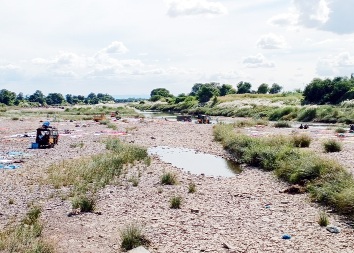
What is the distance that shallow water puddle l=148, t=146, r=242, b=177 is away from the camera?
18.5m

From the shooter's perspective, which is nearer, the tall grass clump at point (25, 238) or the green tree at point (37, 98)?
the tall grass clump at point (25, 238)

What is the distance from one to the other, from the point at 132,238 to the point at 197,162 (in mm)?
13604

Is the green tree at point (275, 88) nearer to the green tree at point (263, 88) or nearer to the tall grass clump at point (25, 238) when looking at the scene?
the green tree at point (263, 88)

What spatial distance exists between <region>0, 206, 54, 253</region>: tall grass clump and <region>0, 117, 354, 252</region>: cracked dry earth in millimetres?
382

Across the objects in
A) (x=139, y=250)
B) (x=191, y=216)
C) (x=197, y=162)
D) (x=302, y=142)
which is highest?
(x=302, y=142)

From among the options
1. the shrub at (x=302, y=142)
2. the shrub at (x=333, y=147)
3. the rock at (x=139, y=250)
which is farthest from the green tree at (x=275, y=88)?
the rock at (x=139, y=250)

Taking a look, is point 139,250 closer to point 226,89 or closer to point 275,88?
point 275,88

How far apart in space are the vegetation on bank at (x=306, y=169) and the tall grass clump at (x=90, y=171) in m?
6.02

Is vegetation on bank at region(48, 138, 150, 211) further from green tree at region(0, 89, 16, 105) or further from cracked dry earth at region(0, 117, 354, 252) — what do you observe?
green tree at region(0, 89, 16, 105)

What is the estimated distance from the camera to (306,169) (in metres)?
13.6

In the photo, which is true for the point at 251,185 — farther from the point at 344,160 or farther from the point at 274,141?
the point at 274,141

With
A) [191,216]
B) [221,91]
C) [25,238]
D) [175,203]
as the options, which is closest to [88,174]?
[175,203]

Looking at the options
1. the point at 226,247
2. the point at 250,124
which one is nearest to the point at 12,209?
the point at 226,247

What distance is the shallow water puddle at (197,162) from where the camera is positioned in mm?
18491
